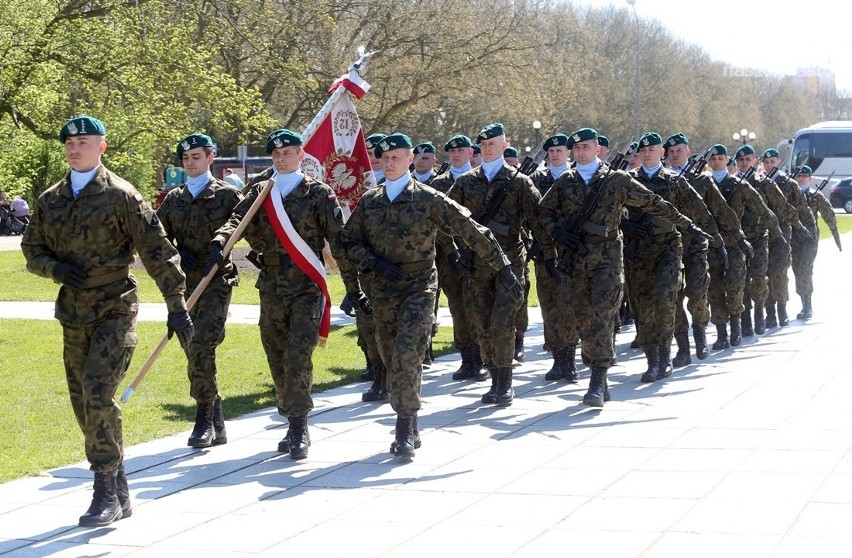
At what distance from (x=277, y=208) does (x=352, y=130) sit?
344cm

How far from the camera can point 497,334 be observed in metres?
10.6

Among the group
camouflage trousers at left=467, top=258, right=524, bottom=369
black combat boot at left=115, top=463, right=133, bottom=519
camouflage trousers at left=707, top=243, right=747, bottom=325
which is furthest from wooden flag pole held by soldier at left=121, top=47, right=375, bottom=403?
camouflage trousers at left=707, top=243, right=747, bottom=325

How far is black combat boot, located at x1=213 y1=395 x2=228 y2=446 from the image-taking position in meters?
9.27

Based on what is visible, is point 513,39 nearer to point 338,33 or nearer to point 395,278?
point 338,33

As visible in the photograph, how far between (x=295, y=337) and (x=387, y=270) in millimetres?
715

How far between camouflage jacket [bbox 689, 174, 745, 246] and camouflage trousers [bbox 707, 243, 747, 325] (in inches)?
12.2

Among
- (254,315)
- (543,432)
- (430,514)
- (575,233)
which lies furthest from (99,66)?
(430,514)

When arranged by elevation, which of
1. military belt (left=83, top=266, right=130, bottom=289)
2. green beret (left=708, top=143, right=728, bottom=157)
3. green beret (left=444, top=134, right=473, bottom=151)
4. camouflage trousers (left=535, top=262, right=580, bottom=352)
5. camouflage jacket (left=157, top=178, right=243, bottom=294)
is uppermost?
green beret (left=444, top=134, right=473, bottom=151)

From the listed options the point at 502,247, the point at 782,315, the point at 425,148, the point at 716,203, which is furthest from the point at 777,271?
the point at 502,247

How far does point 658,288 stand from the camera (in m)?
11.9

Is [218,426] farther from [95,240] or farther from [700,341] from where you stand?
[700,341]

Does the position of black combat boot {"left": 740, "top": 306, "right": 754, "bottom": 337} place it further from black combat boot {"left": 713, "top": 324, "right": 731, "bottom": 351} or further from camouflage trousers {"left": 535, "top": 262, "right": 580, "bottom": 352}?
camouflage trousers {"left": 535, "top": 262, "right": 580, "bottom": 352}

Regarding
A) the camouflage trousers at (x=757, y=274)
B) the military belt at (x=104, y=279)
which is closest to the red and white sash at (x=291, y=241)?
the military belt at (x=104, y=279)

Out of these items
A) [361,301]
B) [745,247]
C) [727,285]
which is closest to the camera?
[361,301]
